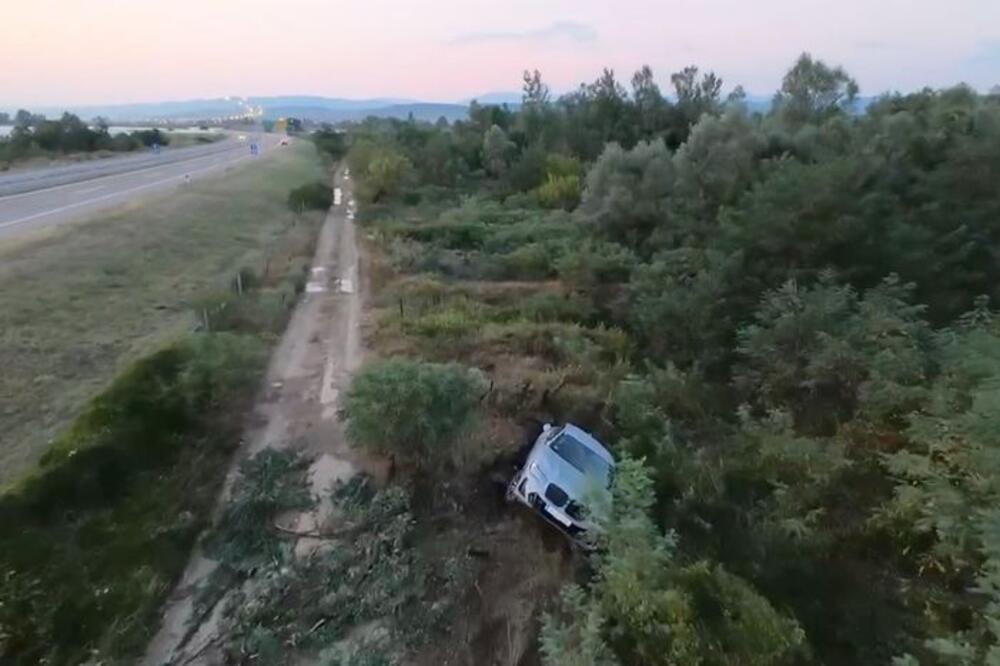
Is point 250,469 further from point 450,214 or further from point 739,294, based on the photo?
point 450,214


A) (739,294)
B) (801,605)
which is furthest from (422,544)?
(739,294)

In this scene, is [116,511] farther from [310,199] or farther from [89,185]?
[89,185]

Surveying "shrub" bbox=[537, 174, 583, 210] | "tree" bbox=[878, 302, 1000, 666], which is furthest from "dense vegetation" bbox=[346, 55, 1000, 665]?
"shrub" bbox=[537, 174, 583, 210]

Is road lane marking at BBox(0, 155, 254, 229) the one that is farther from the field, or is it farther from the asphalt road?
the field

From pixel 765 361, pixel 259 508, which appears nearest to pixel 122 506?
pixel 259 508

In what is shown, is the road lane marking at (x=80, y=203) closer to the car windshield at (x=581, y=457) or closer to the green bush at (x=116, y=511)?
the green bush at (x=116, y=511)

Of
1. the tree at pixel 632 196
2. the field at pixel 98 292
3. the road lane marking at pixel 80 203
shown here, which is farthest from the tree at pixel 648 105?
the road lane marking at pixel 80 203
